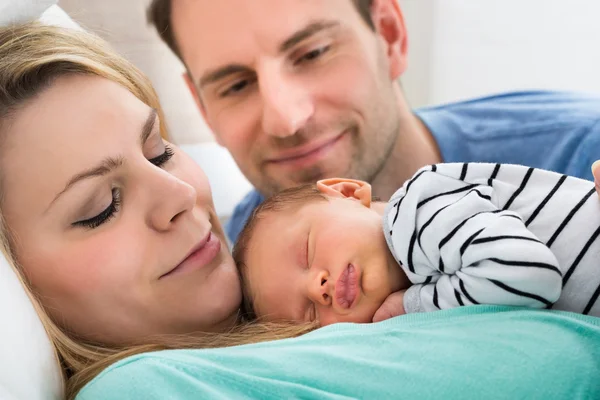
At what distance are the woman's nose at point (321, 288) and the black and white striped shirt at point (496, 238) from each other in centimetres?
11

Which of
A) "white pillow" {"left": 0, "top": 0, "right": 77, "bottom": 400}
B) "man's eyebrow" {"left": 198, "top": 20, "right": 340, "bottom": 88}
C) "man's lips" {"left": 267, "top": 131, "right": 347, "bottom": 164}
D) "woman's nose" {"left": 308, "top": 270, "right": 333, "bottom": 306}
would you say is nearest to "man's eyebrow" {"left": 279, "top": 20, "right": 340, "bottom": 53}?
"man's eyebrow" {"left": 198, "top": 20, "right": 340, "bottom": 88}

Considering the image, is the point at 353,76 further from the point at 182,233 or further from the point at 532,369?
the point at 532,369

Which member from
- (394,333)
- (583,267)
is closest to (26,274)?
(394,333)

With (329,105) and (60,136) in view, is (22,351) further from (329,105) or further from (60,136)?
(329,105)

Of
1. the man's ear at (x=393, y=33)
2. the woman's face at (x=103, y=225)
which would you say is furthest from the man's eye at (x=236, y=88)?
the woman's face at (x=103, y=225)

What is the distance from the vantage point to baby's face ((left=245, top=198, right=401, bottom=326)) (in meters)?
0.96

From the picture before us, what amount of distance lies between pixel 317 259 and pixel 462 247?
0.77 feet

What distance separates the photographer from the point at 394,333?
0.84 m

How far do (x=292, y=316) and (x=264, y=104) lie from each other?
1.89ft

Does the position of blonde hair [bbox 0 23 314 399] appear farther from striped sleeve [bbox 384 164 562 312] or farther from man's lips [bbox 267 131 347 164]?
man's lips [bbox 267 131 347 164]

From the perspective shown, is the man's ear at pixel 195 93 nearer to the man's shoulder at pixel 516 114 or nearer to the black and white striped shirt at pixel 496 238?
the man's shoulder at pixel 516 114

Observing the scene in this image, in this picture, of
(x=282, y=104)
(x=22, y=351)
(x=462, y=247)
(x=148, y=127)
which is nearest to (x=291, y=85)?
(x=282, y=104)

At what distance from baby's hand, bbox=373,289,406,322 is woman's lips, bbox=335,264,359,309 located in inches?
1.7

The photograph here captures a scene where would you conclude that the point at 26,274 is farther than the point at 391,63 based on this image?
No
